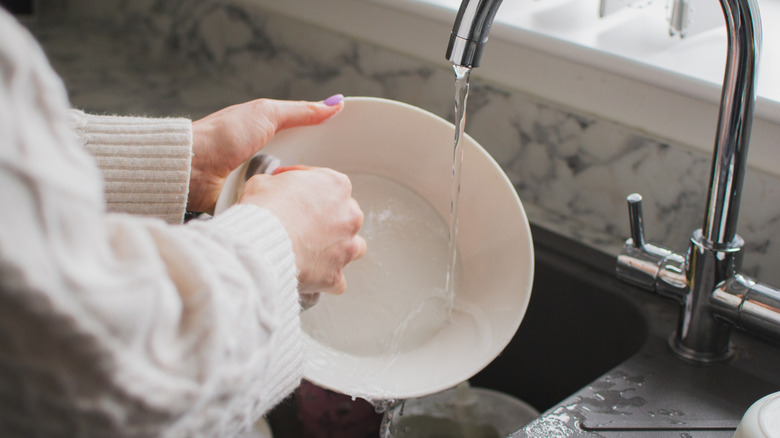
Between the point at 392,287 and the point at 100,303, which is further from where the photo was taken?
the point at 392,287

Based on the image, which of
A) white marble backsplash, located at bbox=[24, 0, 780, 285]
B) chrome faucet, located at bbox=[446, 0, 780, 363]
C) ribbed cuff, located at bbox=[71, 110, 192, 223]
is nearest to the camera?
chrome faucet, located at bbox=[446, 0, 780, 363]

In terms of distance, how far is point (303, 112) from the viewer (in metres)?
0.80

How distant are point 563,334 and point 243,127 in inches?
20.7

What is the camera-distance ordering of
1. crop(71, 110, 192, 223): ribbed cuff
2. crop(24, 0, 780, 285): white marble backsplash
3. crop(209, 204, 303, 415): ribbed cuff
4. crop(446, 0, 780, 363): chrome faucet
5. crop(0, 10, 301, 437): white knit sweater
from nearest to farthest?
crop(0, 10, 301, 437): white knit sweater, crop(209, 204, 303, 415): ribbed cuff, crop(446, 0, 780, 363): chrome faucet, crop(71, 110, 192, 223): ribbed cuff, crop(24, 0, 780, 285): white marble backsplash

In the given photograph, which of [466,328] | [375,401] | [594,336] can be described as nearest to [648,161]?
[594,336]

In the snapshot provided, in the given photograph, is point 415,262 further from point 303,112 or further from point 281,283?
point 281,283

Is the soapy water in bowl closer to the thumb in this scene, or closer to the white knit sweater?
the thumb

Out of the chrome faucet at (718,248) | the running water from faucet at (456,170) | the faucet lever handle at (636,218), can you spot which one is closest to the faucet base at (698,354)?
the chrome faucet at (718,248)

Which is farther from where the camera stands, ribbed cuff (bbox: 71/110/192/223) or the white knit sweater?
ribbed cuff (bbox: 71/110/192/223)

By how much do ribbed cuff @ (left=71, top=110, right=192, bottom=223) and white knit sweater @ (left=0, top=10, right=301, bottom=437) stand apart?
0.28m

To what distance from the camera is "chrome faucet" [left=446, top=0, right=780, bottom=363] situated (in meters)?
0.62

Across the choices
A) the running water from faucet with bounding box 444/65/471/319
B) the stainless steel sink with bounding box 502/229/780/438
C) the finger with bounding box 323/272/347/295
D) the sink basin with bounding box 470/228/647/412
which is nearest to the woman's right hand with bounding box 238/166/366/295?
the finger with bounding box 323/272/347/295

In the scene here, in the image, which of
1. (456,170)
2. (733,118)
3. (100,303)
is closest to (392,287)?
(456,170)

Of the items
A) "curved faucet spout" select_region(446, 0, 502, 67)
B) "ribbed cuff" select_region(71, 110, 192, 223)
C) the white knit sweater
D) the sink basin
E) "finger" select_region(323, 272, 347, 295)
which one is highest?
"curved faucet spout" select_region(446, 0, 502, 67)
